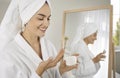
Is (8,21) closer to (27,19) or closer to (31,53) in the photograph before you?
(27,19)

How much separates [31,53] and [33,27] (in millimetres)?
160

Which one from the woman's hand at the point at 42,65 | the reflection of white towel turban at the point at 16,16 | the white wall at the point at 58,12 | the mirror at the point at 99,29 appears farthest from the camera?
the white wall at the point at 58,12

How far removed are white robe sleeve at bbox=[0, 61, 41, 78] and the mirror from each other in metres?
0.83

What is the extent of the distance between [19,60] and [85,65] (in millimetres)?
795

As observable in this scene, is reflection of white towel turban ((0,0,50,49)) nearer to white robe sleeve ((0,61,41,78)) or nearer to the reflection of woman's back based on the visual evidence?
white robe sleeve ((0,61,41,78))

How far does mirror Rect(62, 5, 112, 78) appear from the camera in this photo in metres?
1.84

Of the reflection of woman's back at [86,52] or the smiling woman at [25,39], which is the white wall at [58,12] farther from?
the smiling woman at [25,39]

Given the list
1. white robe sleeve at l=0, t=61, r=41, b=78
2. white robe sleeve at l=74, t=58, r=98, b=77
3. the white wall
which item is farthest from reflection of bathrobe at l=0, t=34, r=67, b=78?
the white wall

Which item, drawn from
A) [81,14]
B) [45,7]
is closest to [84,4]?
[81,14]

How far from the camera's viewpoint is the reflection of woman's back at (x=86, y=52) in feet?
6.22

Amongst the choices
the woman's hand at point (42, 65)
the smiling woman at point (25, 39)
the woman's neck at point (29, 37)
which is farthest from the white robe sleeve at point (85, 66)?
the woman's hand at point (42, 65)

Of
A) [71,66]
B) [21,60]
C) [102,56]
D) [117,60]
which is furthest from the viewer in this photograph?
[117,60]

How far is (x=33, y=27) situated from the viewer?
4.43 feet

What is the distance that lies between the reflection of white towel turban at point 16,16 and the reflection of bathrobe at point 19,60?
0.06 meters
